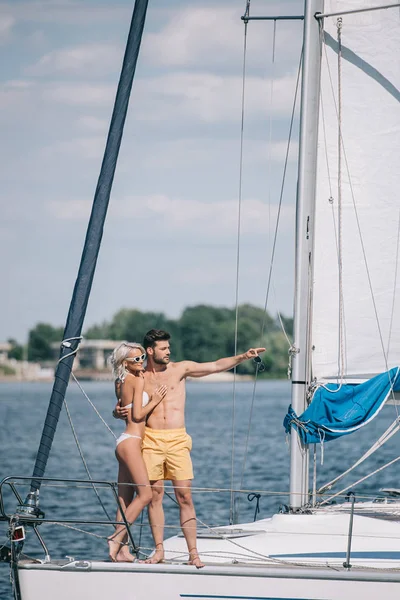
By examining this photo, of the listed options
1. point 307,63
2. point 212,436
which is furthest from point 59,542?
point 212,436

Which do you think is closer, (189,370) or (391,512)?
(189,370)

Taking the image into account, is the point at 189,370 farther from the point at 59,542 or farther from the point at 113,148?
the point at 59,542

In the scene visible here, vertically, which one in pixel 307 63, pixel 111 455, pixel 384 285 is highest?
pixel 307 63

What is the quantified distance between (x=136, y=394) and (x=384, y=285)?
345cm

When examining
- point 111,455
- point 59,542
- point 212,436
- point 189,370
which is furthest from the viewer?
point 212,436

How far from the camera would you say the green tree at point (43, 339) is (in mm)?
152250

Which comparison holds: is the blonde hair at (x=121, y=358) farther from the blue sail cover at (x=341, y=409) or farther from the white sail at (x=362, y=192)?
the white sail at (x=362, y=192)

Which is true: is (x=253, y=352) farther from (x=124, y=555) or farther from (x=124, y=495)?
(x=124, y=555)

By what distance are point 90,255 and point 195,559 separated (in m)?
2.95

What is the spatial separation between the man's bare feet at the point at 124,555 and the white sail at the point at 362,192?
10.6ft

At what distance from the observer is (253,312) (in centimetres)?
12962

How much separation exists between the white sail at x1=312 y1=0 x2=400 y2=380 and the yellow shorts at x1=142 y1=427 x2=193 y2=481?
252 cm

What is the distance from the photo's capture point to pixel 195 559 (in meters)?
9.22

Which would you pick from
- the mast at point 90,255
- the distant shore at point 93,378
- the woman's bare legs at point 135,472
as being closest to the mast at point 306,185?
the mast at point 90,255
